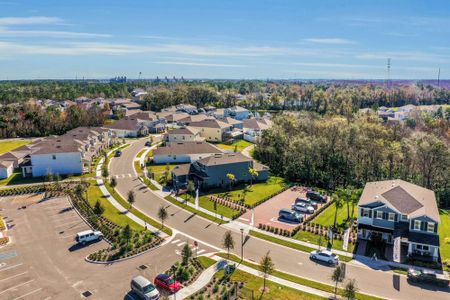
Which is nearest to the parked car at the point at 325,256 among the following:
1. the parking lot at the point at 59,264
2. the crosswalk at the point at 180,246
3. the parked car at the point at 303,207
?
the parking lot at the point at 59,264

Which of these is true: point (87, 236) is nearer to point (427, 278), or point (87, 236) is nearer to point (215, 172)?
point (215, 172)

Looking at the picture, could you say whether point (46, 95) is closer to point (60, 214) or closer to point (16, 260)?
point (60, 214)

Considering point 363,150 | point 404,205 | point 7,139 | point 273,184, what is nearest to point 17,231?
point 273,184

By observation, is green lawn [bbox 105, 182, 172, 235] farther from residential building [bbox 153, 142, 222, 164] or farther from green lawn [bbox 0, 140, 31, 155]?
green lawn [bbox 0, 140, 31, 155]

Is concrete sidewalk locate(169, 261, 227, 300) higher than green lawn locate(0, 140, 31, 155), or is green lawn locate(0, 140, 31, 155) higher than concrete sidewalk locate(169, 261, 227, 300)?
green lawn locate(0, 140, 31, 155)

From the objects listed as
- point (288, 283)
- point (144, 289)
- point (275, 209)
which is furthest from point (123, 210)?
point (288, 283)

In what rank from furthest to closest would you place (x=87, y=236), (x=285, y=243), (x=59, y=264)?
(x=285, y=243), (x=87, y=236), (x=59, y=264)

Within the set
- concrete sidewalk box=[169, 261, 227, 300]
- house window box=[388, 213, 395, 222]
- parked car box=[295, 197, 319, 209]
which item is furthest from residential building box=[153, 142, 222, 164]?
concrete sidewalk box=[169, 261, 227, 300]
